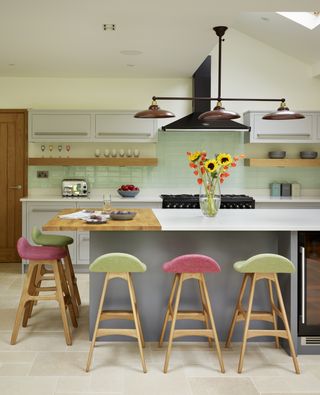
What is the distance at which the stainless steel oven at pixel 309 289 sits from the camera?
3875 millimetres

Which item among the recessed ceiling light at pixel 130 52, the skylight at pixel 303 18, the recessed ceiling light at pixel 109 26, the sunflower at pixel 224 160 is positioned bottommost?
the sunflower at pixel 224 160

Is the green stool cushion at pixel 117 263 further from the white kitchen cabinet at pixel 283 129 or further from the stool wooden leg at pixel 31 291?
the white kitchen cabinet at pixel 283 129

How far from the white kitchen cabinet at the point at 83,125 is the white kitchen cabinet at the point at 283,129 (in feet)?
4.84

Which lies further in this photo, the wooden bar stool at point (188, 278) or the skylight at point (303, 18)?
the skylight at point (303, 18)

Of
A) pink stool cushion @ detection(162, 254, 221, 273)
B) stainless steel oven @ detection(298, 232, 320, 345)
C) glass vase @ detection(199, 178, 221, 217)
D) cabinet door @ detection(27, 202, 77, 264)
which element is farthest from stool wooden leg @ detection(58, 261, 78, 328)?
cabinet door @ detection(27, 202, 77, 264)

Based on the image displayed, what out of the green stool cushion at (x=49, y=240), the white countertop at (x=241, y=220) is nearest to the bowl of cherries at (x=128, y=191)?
the white countertop at (x=241, y=220)

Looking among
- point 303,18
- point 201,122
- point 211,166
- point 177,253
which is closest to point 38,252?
point 177,253

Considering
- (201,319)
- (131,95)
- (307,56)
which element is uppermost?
(307,56)

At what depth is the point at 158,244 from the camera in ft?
13.5

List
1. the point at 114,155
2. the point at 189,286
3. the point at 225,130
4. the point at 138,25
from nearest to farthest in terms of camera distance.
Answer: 1. the point at 189,286
2. the point at 138,25
3. the point at 225,130
4. the point at 114,155

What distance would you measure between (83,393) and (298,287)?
1719 mm

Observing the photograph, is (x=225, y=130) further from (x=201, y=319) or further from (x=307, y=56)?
(x=201, y=319)

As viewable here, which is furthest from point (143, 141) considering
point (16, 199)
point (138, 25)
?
point (138, 25)

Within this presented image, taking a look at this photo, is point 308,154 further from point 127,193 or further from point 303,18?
point 127,193
